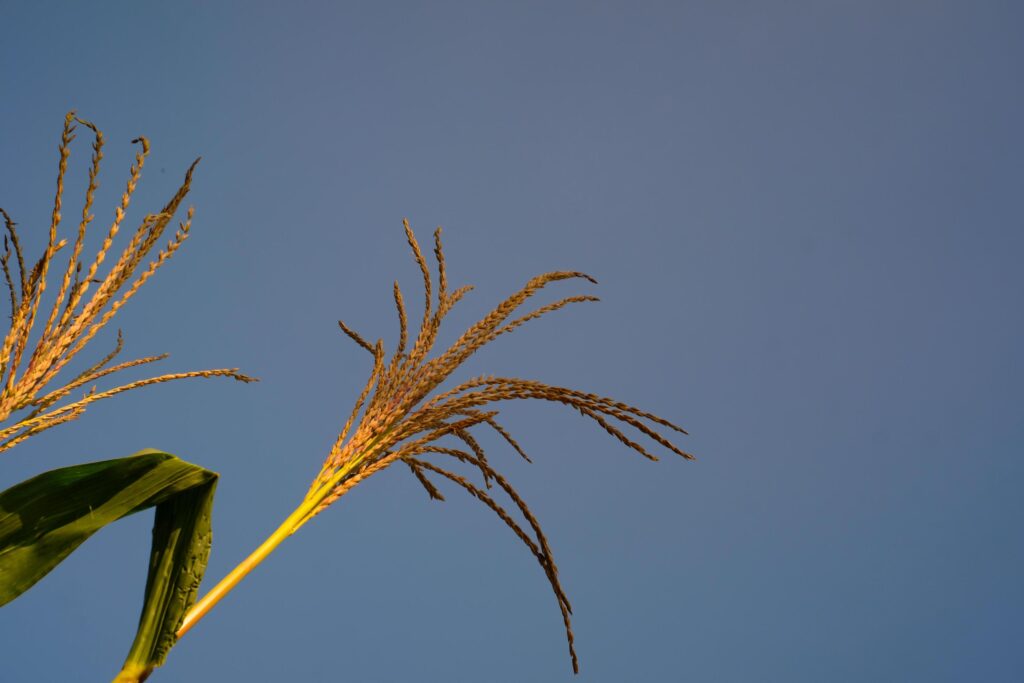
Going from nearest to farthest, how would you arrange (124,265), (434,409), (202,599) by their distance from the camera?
(202,599), (124,265), (434,409)

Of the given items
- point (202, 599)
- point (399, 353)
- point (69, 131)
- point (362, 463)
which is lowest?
point (202, 599)

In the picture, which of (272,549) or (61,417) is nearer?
(272,549)

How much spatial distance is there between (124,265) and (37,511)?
0.46 meters

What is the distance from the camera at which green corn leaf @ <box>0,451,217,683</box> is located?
1.24 meters

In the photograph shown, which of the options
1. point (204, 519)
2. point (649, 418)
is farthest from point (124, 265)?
point (649, 418)

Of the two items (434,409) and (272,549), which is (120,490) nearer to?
(272,549)

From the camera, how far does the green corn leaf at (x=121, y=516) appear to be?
124 cm

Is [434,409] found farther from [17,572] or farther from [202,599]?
[17,572]

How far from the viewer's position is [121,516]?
135 centimetres

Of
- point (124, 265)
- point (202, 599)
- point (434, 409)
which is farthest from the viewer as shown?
point (434, 409)

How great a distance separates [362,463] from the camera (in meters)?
1.44

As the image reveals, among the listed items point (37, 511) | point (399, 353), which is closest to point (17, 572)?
point (37, 511)

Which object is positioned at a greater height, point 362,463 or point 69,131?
point 69,131

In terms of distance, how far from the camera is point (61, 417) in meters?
1.49
